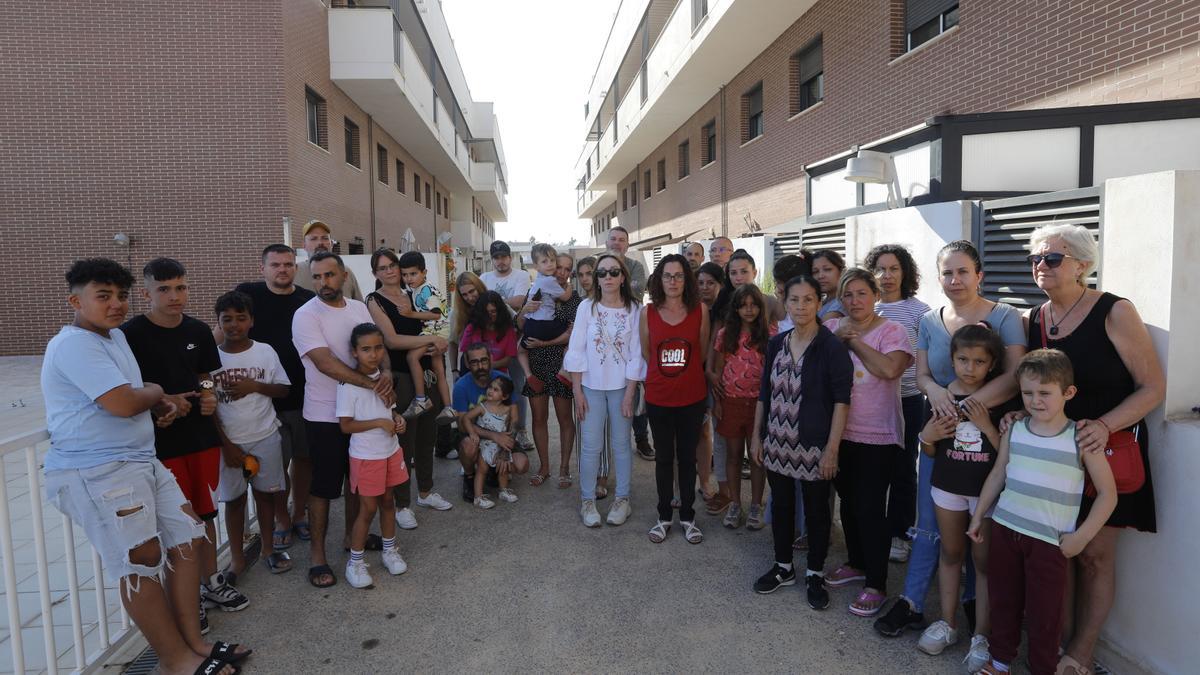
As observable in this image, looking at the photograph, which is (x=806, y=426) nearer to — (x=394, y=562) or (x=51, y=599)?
(x=394, y=562)

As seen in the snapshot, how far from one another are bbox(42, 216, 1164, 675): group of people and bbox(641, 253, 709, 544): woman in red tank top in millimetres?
16

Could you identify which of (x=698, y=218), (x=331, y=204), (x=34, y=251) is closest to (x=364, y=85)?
(x=331, y=204)

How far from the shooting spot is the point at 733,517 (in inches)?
181

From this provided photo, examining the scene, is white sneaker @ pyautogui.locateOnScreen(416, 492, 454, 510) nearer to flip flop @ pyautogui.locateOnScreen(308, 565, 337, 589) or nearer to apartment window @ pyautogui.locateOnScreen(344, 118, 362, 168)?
flip flop @ pyautogui.locateOnScreen(308, 565, 337, 589)

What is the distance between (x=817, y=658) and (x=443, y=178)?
28661mm

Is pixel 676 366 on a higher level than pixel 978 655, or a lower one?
higher

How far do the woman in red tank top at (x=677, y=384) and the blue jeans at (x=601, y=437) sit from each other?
28 cm

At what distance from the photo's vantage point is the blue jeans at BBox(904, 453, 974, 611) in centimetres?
324

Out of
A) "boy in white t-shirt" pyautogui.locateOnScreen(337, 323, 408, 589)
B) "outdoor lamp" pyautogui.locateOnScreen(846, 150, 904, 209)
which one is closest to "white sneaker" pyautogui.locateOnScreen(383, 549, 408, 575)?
"boy in white t-shirt" pyautogui.locateOnScreen(337, 323, 408, 589)

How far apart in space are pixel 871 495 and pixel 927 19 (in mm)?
8112

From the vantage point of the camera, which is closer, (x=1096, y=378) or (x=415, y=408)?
(x=1096, y=378)

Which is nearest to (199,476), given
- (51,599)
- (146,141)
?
(51,599)

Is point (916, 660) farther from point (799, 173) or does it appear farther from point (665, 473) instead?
point (799, 173)

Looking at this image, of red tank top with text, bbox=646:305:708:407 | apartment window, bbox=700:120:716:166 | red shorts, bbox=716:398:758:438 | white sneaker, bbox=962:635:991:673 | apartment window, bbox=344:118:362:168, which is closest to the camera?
white sneaker, bbox=962:635:991:673
